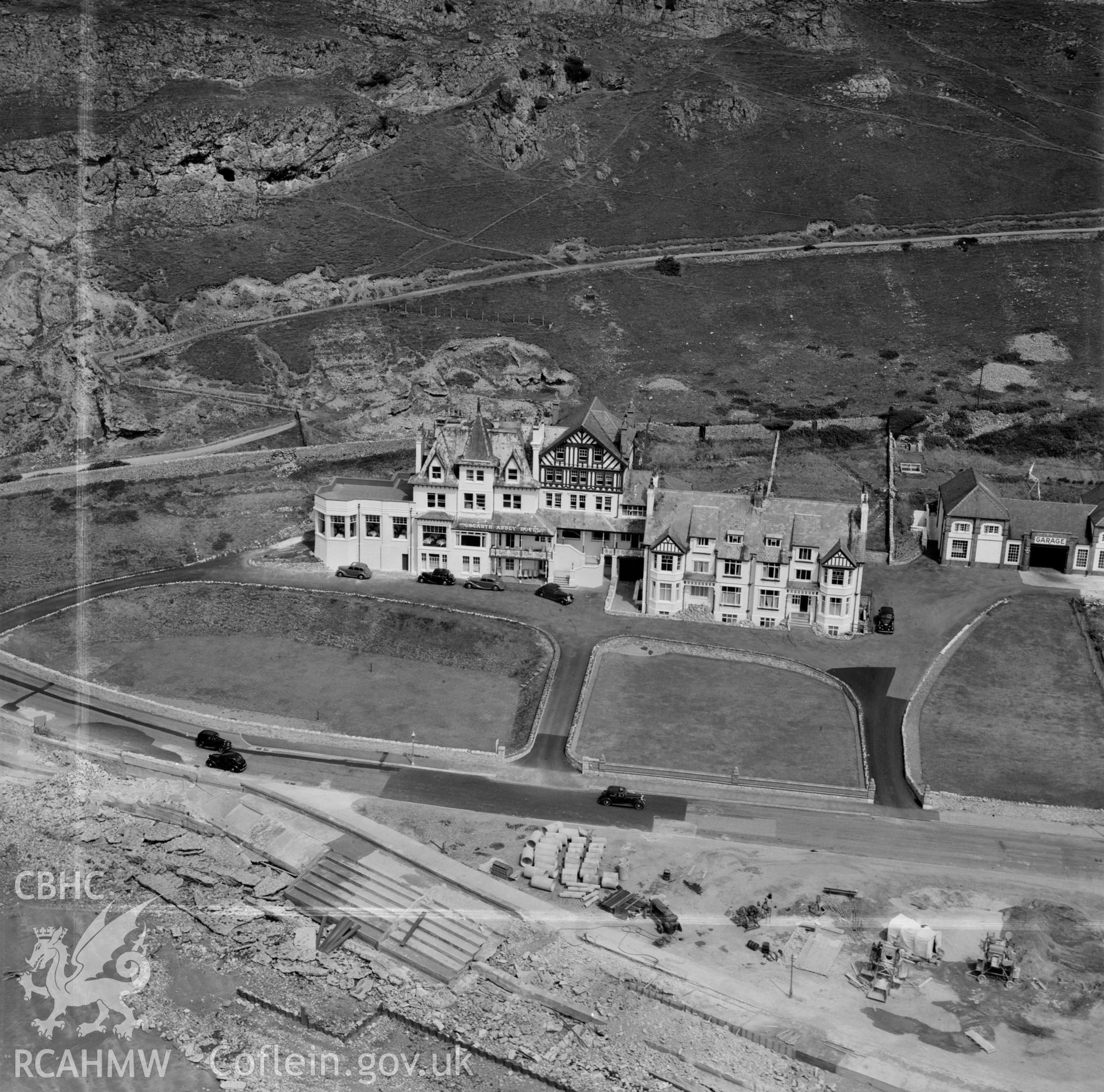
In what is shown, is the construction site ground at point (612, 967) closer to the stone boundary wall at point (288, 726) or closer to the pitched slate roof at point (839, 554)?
the stone boundary wall at point (288, 726)

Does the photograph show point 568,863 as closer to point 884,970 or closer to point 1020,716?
point 884,970

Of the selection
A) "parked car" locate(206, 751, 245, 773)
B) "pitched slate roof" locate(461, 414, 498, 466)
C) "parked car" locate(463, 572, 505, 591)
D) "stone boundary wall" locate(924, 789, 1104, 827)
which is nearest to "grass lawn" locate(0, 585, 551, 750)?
"parked car" locate(463, 572, 505, 591)

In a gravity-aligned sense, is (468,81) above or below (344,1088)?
above

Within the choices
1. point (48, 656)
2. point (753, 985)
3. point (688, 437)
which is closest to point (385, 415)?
point (688, 437)

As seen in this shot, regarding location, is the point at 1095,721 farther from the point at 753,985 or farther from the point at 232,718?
the point at 232,718

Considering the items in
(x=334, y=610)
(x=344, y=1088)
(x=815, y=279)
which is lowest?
(x=344, y=1088)

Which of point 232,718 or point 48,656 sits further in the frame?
point 48,656
